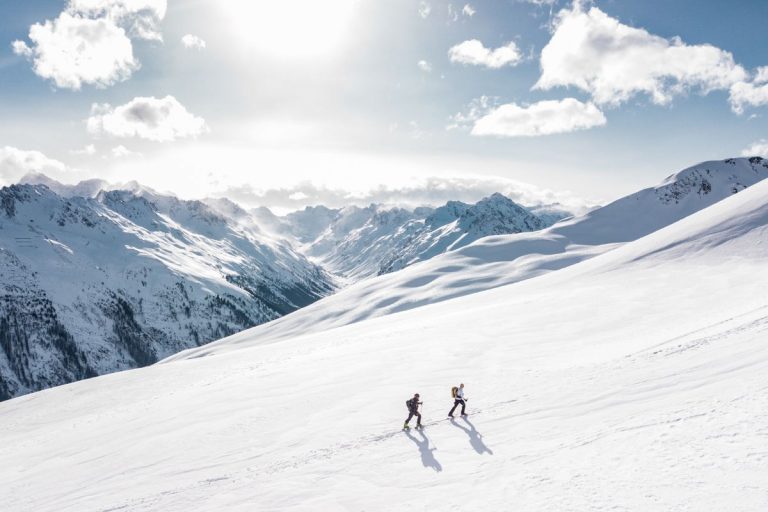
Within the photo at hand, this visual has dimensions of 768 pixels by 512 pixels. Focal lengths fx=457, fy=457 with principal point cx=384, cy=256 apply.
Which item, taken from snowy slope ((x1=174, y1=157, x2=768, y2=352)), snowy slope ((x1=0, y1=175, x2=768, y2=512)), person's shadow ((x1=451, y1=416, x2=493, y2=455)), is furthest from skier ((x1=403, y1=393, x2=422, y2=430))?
snowy slope ((x1=174, y1=157, x2=768, y2=352))

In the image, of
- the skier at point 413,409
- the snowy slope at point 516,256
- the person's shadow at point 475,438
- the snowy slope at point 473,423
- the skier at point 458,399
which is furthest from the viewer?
the snowy slope at point 516,256

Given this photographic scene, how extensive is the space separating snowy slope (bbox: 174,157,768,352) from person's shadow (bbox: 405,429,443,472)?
78.6 metres

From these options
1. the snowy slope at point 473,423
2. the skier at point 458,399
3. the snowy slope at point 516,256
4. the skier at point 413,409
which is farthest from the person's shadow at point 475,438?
the snowy slope at point 516,256

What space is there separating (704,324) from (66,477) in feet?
112

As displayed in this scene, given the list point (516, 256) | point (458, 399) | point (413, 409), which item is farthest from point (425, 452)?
point (516, 256)

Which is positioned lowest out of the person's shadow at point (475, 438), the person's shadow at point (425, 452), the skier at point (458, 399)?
the person's shadow at point (475, 438)

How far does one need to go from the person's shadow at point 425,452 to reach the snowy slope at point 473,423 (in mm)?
94

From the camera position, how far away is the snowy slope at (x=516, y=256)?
104m

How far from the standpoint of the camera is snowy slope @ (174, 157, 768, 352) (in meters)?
104

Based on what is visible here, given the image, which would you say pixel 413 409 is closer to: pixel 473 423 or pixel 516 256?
pixel 473 423

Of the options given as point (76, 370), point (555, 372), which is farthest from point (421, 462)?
point (76, 370)

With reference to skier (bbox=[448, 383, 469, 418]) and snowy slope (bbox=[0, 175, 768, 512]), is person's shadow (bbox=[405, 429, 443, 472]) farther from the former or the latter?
skier (bbox=[448, 383, 469, 418])

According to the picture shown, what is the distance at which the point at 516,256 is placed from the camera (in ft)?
445

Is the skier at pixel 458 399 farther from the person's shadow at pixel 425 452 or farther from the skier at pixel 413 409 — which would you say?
the person's shadow at pixel 425 452
